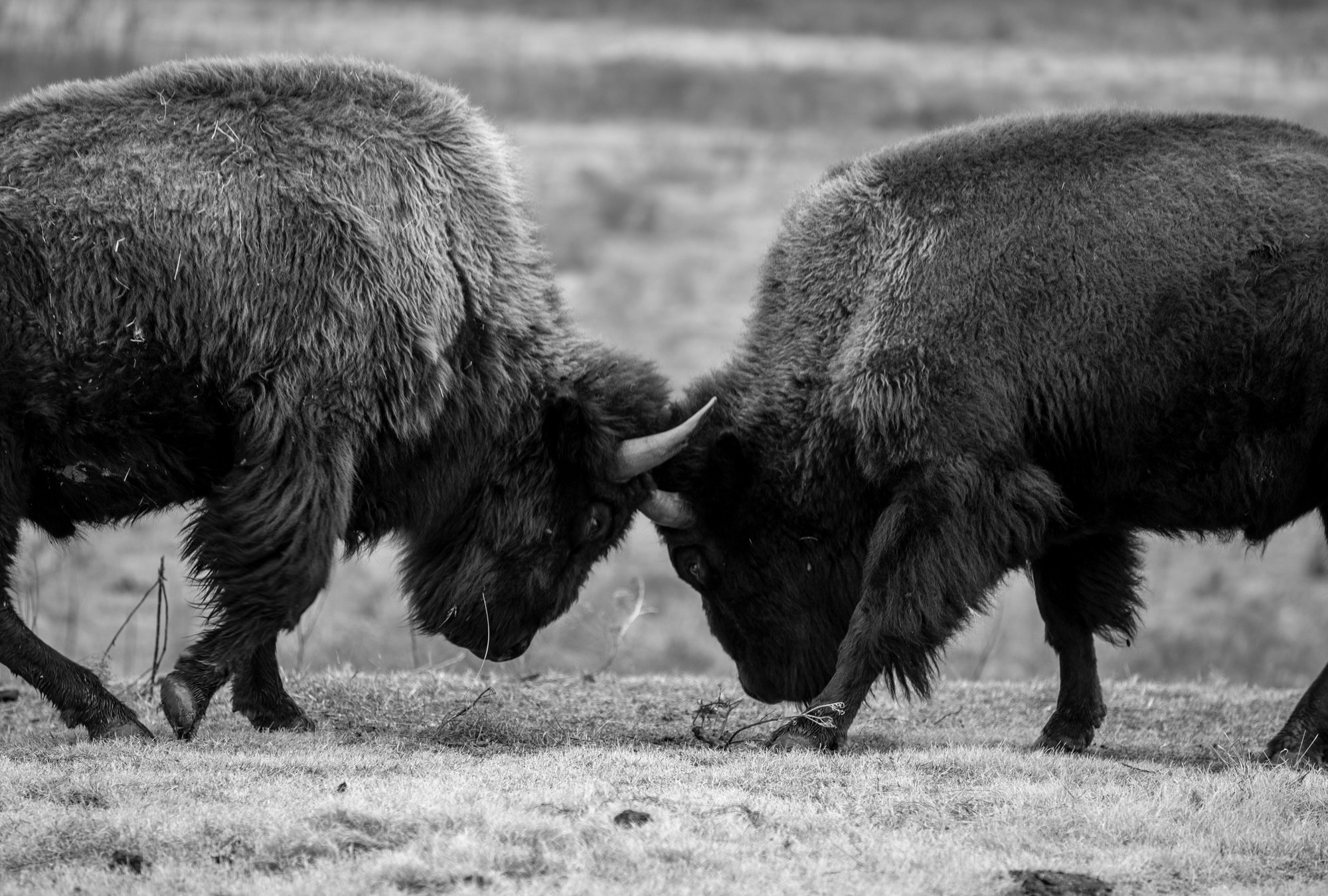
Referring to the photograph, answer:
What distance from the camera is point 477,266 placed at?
678 centimetres

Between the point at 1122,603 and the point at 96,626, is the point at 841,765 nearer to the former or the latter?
the point at 1122,603

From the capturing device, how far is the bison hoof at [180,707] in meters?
6.11

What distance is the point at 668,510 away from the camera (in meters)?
7.13

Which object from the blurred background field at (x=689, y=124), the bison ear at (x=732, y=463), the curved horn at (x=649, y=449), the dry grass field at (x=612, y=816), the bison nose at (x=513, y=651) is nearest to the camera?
the dry grass field at (x=612, y=816)

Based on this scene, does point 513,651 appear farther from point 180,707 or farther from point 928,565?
point 928,565

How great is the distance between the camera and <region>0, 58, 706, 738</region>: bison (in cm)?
606

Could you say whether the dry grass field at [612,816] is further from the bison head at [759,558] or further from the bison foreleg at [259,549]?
the bison head at [759,558]

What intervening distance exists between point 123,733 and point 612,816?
7.28 feet

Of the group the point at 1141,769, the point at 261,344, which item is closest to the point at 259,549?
the point at 261,344

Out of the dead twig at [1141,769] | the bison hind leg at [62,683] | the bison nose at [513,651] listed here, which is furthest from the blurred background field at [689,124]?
the dead twig at [1141,769]

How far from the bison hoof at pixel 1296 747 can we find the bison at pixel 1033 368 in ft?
0.04

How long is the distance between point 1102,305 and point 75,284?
391 centimetres

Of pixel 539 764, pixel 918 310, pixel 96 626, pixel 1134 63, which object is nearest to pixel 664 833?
pixel 539 764

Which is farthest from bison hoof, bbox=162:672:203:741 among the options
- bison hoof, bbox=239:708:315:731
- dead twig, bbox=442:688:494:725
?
dead twig, bbox=442:688:494:725
